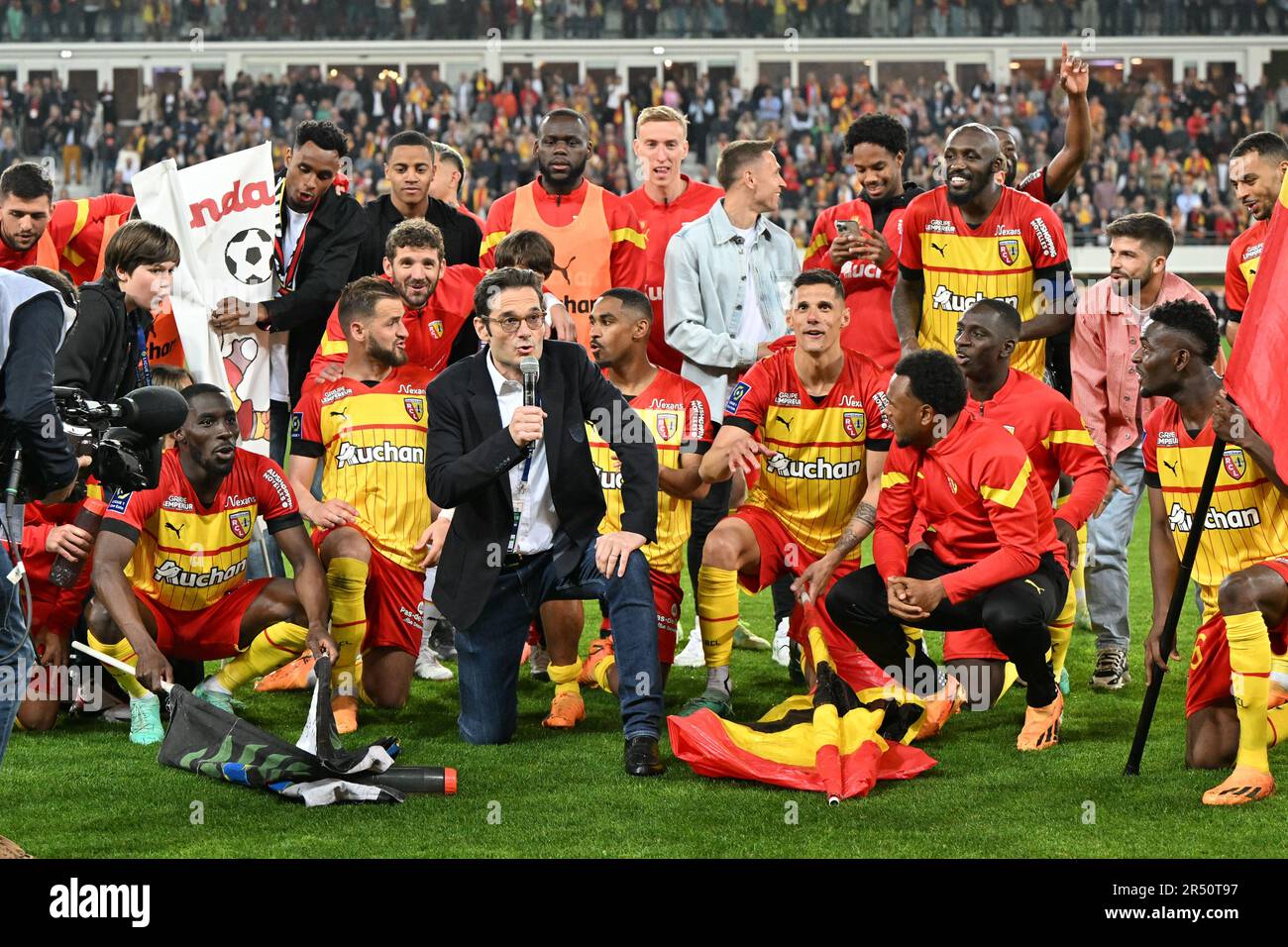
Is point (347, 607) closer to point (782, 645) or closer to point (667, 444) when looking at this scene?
point (667, 444)

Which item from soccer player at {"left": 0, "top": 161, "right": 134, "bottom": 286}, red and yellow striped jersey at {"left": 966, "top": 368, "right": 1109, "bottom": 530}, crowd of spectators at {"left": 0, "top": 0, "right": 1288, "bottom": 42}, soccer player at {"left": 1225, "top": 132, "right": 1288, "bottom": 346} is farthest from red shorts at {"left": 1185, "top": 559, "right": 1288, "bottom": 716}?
crowd of spectators at {"left": 0, "top": 0, "right": 1288, "bottom": 42}

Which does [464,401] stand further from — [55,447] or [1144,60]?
[1144,60]

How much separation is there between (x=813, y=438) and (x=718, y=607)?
84cm

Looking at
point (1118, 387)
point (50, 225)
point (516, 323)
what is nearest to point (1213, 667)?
point (1118, 387)

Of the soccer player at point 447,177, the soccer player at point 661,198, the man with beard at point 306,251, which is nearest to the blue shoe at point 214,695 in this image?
the man with beard at point 306,251

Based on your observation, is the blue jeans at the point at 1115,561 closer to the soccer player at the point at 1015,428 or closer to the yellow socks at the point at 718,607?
the soccer player at the point at 1015,428

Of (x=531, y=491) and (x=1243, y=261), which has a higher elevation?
(x=1243, y=261)

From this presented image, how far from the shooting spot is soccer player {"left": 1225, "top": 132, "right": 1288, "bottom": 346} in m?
6.98

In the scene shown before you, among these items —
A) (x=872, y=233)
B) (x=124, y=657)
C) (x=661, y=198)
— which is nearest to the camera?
(x=124, y=657)

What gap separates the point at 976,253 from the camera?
6848mm

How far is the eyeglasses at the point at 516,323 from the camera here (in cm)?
571

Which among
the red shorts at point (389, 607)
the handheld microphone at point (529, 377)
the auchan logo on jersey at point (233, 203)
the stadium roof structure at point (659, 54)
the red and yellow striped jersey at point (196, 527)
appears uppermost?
the stadium roof structure at point (659, 54)

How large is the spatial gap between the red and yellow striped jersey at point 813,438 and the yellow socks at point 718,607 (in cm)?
44
